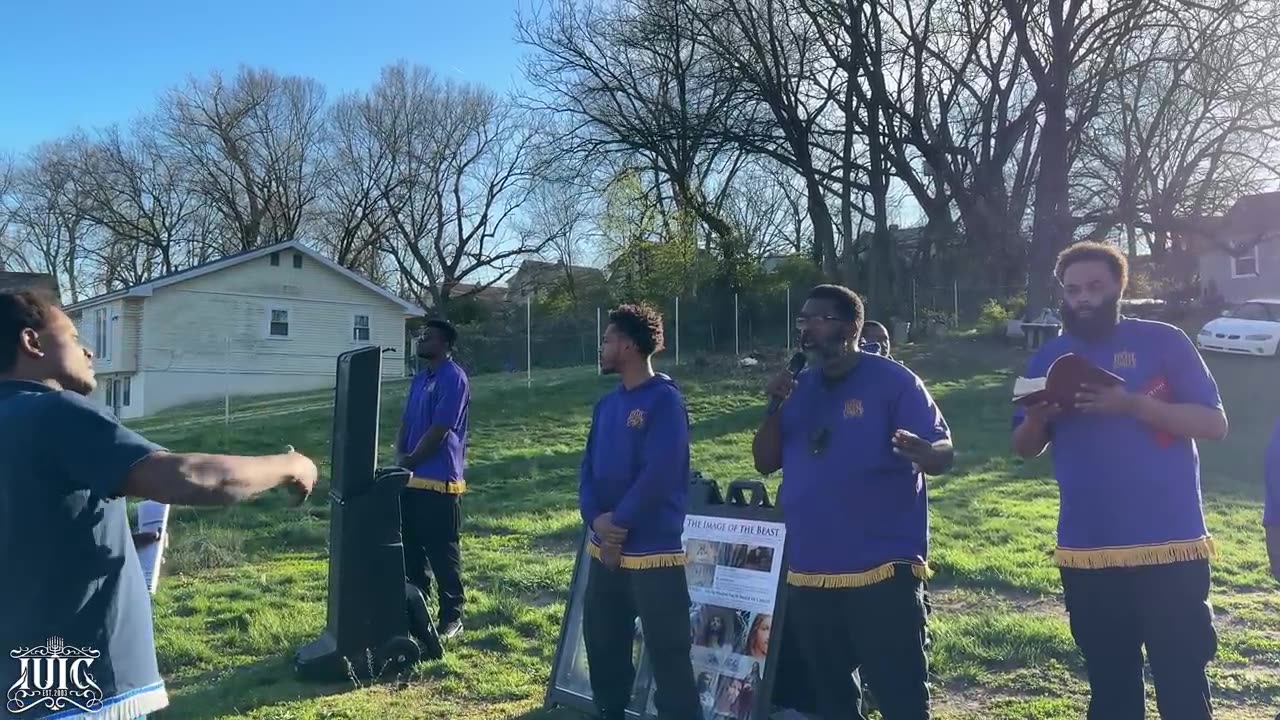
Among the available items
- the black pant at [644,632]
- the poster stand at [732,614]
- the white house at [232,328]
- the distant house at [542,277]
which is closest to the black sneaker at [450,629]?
the poster stand at [732,614]

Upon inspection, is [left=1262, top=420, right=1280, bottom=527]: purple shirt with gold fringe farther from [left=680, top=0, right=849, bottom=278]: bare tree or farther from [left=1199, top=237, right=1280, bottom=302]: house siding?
[left=1199, top=237, right=1280, bottom=302]: house siding

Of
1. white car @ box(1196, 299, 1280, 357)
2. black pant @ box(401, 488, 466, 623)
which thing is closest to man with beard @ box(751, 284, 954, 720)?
black pant @ box(401, 488, 466, 623)

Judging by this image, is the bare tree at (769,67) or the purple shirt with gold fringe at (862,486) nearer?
the purple shirt with gold fringe at (862,486)

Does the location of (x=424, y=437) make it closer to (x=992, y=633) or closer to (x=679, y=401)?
(x=679, y=401)

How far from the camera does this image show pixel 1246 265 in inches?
1377

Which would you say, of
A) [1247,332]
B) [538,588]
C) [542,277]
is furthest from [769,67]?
[542,277]

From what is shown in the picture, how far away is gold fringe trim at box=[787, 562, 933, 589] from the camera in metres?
3.40

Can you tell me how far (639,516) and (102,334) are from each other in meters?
34.7

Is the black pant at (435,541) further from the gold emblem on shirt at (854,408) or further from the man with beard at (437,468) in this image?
the gold emblem on shirt at (854,408)

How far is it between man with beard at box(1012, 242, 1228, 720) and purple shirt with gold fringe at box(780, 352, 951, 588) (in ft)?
1.47

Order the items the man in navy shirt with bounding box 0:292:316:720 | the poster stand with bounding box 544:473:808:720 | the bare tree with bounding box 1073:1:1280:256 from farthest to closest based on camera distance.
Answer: the bare tree with bounding box 1073:1:1280:256 → the poster stand with bounding box 544:473:808:720 → the man in navy shirt with bounding box 0:292:316:720

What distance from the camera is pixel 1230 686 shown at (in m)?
5.00

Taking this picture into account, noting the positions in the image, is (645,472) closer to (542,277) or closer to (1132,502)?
(1132,502)

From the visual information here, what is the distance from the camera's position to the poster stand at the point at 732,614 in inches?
171
